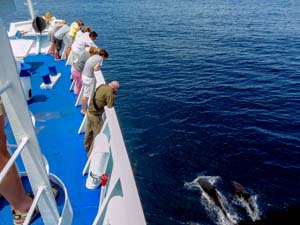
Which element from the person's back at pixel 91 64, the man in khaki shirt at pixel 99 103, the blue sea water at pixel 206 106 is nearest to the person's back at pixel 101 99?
the man in khaki shirt at pixel 99 103

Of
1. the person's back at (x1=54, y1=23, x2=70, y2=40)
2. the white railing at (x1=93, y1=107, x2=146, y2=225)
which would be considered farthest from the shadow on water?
the white railing at (x1=93, y1=107, x2=146, y2=225)

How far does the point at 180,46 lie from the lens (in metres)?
39.9

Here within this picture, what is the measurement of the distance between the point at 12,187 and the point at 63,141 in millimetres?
5967

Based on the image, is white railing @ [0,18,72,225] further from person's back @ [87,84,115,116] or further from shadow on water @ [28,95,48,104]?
shadow on water @ [28,95,48,104]

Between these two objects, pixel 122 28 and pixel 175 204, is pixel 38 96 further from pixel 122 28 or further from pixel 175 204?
pixel 122 28

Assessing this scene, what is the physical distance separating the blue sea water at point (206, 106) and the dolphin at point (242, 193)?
0.39 meters

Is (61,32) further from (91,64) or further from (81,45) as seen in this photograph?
(91,64)

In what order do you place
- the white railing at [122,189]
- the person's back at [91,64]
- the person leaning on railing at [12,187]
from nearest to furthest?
1. the person leaning on railing at [12,187]
2. the white railing at [122,189]
3. the person's back at [91,64]

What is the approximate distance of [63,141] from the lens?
9.53 m

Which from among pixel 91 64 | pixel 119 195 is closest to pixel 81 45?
pixel 91 64

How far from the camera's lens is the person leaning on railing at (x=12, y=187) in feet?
11.5

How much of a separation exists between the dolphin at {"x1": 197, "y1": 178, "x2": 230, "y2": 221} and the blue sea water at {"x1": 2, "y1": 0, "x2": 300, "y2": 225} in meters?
0.41

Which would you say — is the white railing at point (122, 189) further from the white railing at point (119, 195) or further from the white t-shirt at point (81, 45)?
the white t-shirt at point (81, 45)

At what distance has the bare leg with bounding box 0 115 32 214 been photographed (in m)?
3.53
